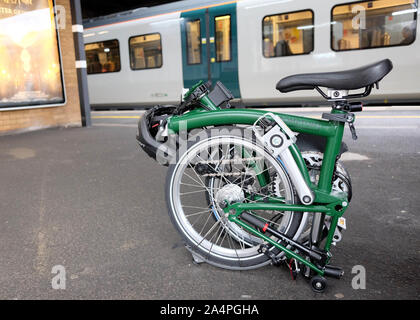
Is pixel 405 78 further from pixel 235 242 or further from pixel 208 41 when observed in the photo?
pixel 235 242

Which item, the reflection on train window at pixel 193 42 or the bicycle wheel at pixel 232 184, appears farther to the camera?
the reflection on train window at pixel 193 42

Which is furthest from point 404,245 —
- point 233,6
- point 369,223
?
point 233,6

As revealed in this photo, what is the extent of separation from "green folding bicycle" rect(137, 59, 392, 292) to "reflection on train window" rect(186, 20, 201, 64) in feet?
27.8

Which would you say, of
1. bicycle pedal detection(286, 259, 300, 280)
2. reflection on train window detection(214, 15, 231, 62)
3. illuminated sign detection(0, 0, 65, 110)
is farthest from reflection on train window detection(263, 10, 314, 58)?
bicycle pedal detection(286, 259, 300, 280)

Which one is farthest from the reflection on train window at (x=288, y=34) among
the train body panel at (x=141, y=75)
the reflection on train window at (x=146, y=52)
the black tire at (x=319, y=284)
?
the black tire at (x=319, y=284)

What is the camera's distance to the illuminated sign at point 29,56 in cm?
827

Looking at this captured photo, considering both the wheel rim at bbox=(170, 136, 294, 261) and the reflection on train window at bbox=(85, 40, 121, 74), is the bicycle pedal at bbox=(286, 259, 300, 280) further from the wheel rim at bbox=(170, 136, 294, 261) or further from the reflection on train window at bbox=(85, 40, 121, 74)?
the reflection on train window at bbox=(85, 40, 121, 74)

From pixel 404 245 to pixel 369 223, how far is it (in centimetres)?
42

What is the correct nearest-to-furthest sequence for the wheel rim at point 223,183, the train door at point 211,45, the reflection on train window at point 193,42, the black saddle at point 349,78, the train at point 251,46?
1. the black saddle at point 349,78
2. the wheel rim at point 223,183
3. the train at point 251,46
4. the train door at point 211,45
5. the reflection on train window at point 193,42

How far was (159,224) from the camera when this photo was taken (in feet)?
10.4

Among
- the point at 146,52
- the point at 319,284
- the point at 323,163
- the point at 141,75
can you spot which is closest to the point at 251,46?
the point at 146,52

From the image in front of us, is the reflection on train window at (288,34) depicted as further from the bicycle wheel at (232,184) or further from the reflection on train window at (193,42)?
the bicycle wheel at (232,184)

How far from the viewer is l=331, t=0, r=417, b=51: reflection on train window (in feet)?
27.3

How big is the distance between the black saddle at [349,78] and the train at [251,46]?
7.34m
